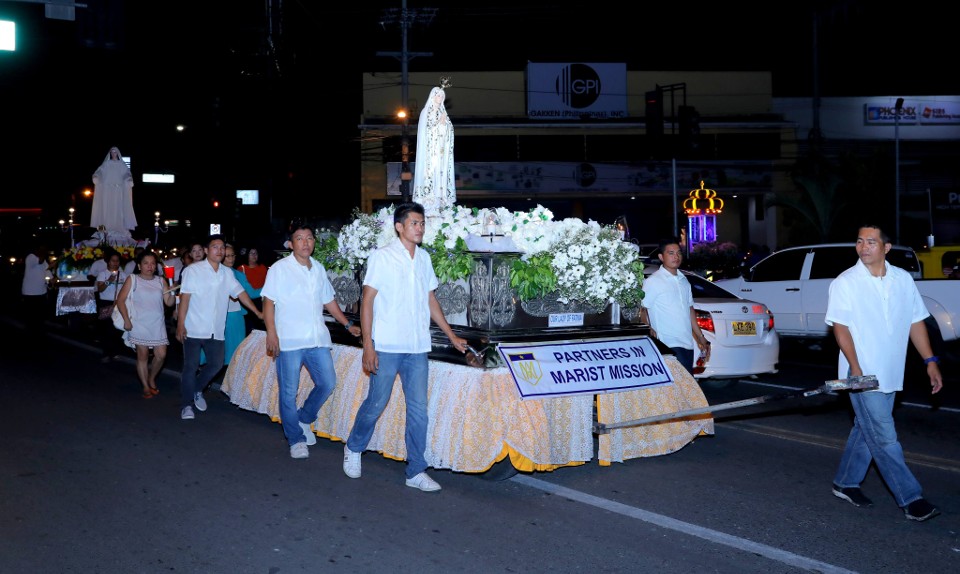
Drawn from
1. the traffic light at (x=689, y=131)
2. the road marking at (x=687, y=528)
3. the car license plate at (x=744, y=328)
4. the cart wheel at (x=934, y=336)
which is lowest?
the road marking at (x=687, y=528)

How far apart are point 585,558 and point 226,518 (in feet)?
7.68

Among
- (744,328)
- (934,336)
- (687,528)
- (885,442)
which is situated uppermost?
(934,336)

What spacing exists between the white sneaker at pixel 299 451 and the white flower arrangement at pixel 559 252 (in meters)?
1.92

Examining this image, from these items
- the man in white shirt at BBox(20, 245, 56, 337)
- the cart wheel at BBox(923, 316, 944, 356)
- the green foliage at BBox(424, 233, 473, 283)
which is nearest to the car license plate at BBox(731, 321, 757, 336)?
the cart wheel at BBox(923, 316, 944, 356)

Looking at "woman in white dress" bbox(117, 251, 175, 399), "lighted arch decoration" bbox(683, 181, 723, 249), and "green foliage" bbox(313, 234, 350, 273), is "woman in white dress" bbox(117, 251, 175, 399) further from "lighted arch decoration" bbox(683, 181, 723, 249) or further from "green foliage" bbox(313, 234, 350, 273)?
"lighted arch decoration" bbox(683, 181, 723, 249)

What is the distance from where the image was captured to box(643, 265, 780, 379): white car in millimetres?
10312

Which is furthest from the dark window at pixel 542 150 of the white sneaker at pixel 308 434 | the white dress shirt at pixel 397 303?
the white dress shirt at pixel 397 303

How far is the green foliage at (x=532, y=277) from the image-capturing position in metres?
6.95

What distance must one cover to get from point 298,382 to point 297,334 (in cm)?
43

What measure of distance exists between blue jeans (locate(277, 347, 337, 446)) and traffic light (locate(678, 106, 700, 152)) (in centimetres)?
1547

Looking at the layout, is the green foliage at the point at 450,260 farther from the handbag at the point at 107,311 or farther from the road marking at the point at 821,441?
the handbag at the point at 107,311

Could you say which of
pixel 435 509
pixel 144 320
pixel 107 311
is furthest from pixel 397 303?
pixel 107 311

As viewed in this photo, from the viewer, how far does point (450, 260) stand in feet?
23.7

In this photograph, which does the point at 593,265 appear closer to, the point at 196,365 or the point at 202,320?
the point at 202,320
